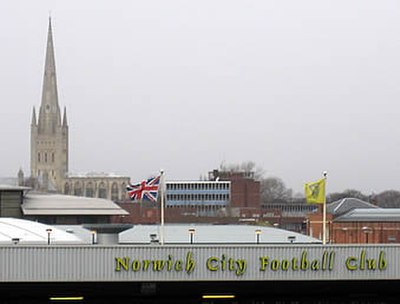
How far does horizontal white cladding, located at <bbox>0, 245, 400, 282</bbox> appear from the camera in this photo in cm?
3478

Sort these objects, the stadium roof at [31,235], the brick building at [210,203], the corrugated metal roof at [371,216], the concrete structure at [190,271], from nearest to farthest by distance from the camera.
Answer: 1. the concrete structure at [190,271]
2. the stadium roof at [31,235]
3. the corrugated metal roof at [371,216]
4. the brick building at [210,203]

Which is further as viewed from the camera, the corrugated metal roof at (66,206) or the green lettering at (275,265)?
the corrugated metal roof at (66,206)

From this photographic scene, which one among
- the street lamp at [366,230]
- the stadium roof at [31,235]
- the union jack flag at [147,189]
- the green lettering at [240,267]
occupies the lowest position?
the street lamp at [366,230]

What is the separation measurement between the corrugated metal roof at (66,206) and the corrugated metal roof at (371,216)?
25.1 metres

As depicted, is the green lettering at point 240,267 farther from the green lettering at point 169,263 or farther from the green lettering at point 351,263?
the green lettering at point 351,263

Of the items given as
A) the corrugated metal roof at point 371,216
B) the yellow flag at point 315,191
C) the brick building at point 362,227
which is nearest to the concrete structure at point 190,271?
the yellow flag at point 315,191

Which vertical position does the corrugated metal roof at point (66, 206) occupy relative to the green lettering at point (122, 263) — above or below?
above

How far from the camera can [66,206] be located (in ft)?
350

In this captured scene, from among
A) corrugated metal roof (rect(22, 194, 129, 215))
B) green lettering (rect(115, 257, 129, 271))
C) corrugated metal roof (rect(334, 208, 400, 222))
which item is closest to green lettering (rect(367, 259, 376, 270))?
green lettering (rect(115, 257, 129, 271))

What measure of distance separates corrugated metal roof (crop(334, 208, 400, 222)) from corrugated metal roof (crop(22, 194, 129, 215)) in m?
25.1

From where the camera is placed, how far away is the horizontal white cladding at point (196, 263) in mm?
34781
